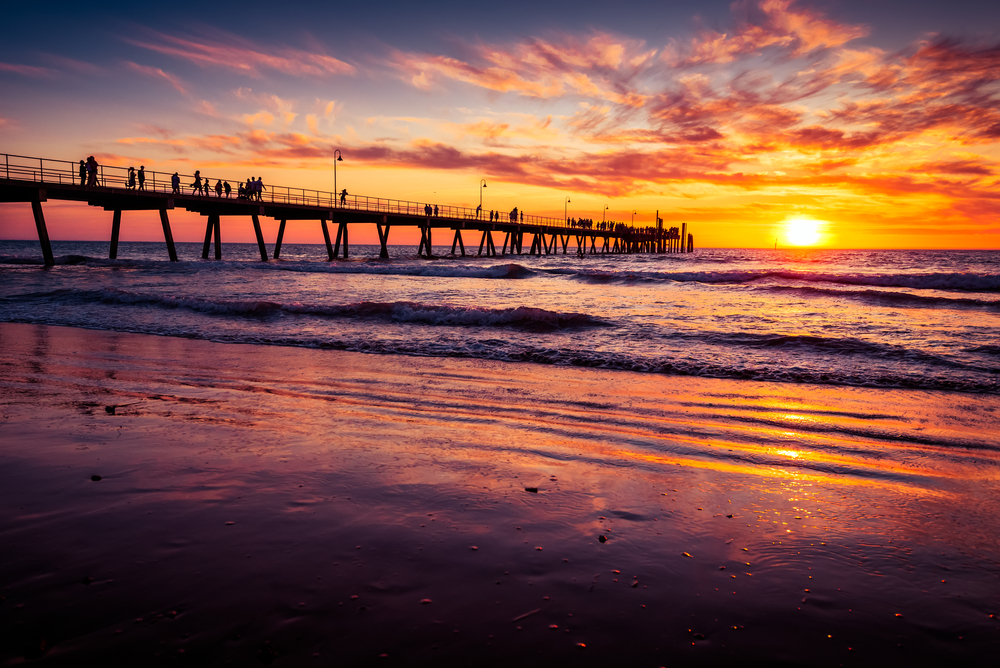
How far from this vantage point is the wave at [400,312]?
38.7 feet

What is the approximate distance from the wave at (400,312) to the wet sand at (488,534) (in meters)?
6.63

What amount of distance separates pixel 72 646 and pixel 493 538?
155 centimetres

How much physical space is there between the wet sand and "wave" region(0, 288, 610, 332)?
663 cm

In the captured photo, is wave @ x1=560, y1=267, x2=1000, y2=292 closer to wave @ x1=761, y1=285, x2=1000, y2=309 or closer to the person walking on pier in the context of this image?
wave @ x1=761, y1=285, x2=1000, y2=309

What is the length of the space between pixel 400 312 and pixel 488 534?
34.1ft

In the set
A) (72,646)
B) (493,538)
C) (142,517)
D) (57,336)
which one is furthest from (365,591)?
(57,336)

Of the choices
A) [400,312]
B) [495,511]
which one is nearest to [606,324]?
[400,312]

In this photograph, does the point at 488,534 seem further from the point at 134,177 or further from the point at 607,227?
the point at 607,227

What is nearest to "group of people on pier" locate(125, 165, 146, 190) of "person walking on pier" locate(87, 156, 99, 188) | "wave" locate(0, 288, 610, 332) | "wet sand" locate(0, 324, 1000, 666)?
"person walking on pier" locate(87, 156, 99, 188)

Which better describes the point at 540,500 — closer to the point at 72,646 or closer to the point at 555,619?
the point at 555,619

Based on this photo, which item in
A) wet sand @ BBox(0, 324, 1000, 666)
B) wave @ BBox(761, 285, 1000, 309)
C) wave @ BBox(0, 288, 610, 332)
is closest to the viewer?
wet sand @ BBox(0, 324, 1000, 666)

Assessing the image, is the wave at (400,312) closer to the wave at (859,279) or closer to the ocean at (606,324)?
the ocean at (606,324)

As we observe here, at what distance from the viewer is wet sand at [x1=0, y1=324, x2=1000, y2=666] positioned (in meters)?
1.80

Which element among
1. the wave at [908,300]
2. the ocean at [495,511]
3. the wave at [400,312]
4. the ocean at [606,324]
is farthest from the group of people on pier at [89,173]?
the wave at [908,300]
